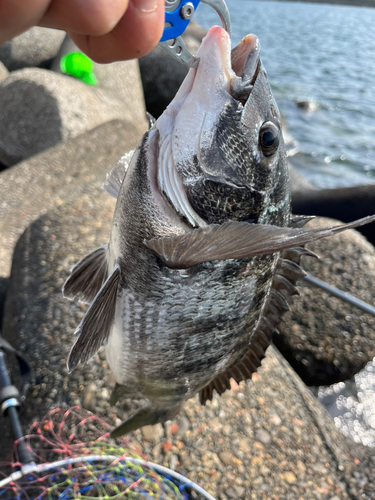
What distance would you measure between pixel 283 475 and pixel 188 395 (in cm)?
93

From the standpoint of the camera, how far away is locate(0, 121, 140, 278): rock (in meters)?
4.35

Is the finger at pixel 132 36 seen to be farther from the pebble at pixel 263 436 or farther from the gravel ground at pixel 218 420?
the pebble at pixel 263 436

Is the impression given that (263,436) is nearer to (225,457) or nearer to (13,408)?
(225,457)

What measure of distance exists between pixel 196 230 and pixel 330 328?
3.09m

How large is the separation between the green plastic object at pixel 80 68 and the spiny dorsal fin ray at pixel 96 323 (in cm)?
656

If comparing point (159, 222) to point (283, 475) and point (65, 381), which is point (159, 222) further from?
point (283, 475)

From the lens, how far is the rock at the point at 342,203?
6078 millimetres

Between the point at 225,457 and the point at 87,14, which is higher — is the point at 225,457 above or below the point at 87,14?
below

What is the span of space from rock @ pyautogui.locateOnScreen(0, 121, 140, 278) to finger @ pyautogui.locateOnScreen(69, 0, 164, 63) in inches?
119

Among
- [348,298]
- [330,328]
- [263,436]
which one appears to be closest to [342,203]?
[330,328]

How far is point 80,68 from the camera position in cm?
736

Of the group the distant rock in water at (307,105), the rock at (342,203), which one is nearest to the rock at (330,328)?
the rock at (342,203)

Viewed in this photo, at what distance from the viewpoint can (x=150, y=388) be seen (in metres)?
2.10

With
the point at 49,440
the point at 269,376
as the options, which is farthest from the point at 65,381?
the point at 269,376
